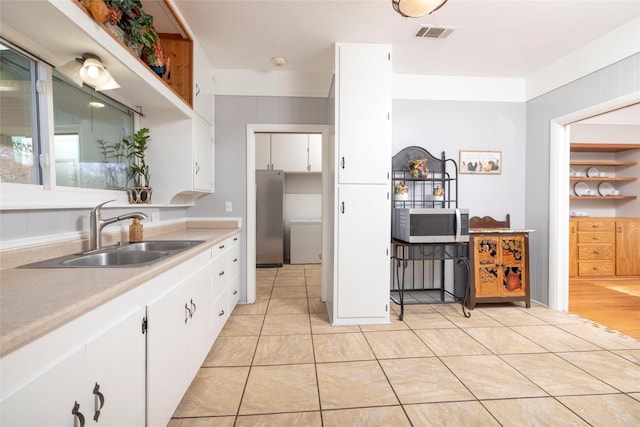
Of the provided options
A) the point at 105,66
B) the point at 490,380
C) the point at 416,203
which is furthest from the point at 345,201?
the point at 105,66

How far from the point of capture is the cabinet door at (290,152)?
4918 millimetres

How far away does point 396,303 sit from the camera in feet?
9.97

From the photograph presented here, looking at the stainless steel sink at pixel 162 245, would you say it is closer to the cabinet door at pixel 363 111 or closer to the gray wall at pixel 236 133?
the gray wall at pixel 236 133

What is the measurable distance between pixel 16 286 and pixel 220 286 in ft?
4.49

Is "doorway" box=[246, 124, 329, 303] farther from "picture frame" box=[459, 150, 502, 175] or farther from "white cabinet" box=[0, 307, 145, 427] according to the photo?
"white cabinet" box=[0, 307, 145, 427]

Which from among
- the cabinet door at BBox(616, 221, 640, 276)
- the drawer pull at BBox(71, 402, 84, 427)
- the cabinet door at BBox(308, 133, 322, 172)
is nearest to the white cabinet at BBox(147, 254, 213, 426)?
the drawer pull at BBox(71, 402, 84, 427)

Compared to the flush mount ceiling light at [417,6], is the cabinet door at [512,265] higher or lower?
lower

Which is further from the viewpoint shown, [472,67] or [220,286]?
[472,67]

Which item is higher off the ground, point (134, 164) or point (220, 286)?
point (134, 164)

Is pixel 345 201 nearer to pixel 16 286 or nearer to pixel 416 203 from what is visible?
pixel 416 203

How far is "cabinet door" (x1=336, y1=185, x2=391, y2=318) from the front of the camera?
8.16ft

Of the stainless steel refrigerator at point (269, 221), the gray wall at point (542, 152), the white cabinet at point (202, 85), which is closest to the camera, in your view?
the white cabinet at point (202, 85)

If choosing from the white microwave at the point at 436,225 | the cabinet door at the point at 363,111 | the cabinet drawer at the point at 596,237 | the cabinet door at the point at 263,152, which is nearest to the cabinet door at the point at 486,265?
the white microwave at the point at 436,225

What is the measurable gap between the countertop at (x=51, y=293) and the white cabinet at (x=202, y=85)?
1720 millimetres
